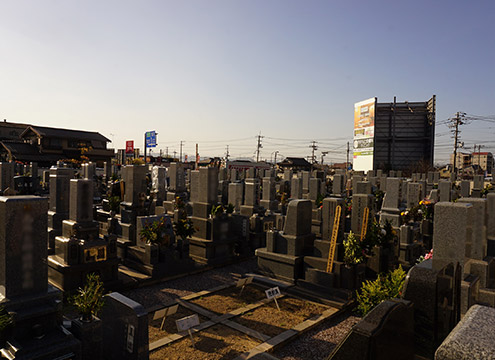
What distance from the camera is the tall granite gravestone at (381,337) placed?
3.12 metres

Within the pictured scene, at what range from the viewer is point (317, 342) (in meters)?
7.03

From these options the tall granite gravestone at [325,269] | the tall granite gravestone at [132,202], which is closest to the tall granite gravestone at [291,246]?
the tall granite gravestone at [325,269]

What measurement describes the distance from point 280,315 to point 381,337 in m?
5.21

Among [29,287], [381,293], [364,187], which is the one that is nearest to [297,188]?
[364,187]

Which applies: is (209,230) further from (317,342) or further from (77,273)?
(317,342)

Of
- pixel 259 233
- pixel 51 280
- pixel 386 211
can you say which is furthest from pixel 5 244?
pixel 386 211

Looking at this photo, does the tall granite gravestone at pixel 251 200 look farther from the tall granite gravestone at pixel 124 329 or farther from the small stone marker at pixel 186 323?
the tall granite gravestone at pixel 124 329

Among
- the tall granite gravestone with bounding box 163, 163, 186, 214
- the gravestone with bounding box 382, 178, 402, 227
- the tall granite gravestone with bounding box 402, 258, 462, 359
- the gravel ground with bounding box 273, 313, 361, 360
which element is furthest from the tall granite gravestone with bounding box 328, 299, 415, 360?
the tall granite gravestone with bounding box 163, 163, 186, 214

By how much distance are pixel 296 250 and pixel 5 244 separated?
7.25 meters

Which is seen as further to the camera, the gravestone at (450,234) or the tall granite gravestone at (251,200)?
the tall granite gravestone at (251,200)

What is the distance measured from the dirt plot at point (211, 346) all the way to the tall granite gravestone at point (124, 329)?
2.65 ft

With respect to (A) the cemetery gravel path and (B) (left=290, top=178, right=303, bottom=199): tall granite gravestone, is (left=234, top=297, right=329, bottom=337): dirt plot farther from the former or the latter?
A: (B) (left=290, top=178, right=303, bottom=199): tall granite gravestone

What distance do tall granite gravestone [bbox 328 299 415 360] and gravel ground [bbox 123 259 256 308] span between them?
6.37 metres

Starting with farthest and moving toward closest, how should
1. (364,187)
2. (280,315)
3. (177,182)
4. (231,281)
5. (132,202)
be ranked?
(177,182)
(364,187)
(132,202)
(231,281)
(280,315)
